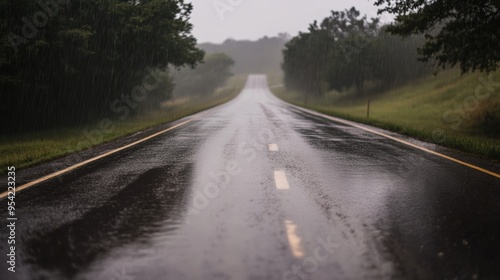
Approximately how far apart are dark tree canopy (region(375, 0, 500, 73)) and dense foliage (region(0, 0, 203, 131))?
42.9 feet

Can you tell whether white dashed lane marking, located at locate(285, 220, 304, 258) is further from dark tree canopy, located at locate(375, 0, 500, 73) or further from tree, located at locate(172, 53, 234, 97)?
tree, located at locate(172, 53, 234, 97)

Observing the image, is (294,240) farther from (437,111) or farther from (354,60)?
(354,60)

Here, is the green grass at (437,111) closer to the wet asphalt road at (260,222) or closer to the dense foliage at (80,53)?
the wet asphalt road at (260,222)

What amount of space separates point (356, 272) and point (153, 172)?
4833 mm

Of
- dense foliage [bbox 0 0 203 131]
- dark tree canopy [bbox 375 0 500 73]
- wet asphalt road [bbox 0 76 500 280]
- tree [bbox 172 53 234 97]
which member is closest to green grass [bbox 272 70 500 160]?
dark tree canopy [bbox 375 0 500 73]

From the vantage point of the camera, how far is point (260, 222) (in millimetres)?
4285

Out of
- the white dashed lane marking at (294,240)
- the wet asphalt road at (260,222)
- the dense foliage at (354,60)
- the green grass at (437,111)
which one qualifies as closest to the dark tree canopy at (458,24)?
the green grass at (437,111)

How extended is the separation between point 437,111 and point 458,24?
1758 centimetres

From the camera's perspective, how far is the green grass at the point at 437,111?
1304cm

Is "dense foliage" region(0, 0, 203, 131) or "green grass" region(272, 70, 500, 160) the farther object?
"dense foliage" region(0, 0, 203, 131)

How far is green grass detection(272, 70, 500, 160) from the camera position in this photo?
513 inches

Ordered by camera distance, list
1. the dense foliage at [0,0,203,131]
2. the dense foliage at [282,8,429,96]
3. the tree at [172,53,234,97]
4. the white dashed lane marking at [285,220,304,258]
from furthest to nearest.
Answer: the tree at [172,53,234,97], the dense foliage at [282,8,429,96], the dense foliage at [0,0,203,131], the white dashed lane marking at [285,220,304,258]

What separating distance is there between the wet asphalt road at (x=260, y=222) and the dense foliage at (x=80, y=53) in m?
11.2

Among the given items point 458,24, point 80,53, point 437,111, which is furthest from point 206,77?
point 458,24
